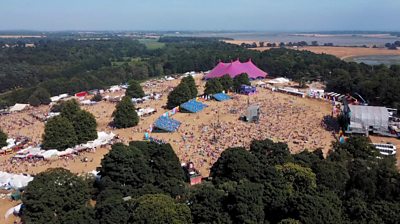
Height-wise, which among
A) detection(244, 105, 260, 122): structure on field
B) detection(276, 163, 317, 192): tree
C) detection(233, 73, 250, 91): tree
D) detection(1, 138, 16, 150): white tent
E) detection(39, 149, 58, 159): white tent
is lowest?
detection(1, 138, 16, 150): white tent

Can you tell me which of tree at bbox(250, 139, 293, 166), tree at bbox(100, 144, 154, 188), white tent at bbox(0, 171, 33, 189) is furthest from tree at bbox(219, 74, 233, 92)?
white tent at bbox(0, 171, 33, 189)

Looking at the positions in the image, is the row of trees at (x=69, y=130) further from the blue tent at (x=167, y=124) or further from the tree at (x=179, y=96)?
the tree at (x=179, y=96)

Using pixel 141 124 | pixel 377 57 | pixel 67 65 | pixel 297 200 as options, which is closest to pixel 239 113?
pixel 141 124

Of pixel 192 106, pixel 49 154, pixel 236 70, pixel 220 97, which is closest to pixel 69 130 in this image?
pixel 49 154

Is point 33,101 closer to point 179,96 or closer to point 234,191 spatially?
point 179,96

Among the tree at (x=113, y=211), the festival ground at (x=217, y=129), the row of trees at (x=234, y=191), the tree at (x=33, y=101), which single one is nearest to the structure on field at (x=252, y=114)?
the festival ground at (x=217, y=129)

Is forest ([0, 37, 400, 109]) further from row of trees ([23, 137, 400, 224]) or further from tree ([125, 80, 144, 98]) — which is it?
row of trees ([23, 137, 400, 224])

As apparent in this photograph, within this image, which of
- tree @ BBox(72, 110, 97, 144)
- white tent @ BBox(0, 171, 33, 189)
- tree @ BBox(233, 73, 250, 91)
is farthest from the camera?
tree @ BBox(233, 73, 250, 91)
